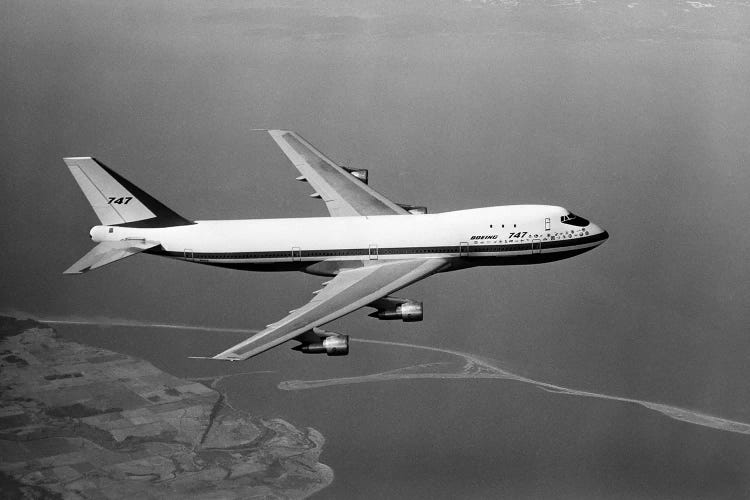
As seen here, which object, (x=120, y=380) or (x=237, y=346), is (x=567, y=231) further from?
(x=120, y=380)

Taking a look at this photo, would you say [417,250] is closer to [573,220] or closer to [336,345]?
[336,345]

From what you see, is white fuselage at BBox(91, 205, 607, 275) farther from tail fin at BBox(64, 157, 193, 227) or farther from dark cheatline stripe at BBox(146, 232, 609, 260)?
tail fin at BBox(64, 157, 193, 227)

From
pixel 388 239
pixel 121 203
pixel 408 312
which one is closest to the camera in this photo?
pixel 408 312

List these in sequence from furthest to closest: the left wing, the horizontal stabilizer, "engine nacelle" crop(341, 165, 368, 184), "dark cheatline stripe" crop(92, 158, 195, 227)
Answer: "engine nacelle" crop(341, 165, 368, 184), "dark cheatline stripe" crop(92, 158, 195, 227), the horizontal stabilizer, the left wing

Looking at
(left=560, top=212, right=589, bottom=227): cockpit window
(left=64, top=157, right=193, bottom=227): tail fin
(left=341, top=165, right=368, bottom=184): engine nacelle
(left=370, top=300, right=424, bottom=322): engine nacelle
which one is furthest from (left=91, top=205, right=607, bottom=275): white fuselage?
(left=341, top=165, right=368, bottom=184): engine nacelle

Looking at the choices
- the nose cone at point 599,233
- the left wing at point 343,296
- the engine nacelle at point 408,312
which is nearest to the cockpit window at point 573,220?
the nose cone at point 599,233

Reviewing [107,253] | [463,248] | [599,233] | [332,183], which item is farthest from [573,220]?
[107,253]
